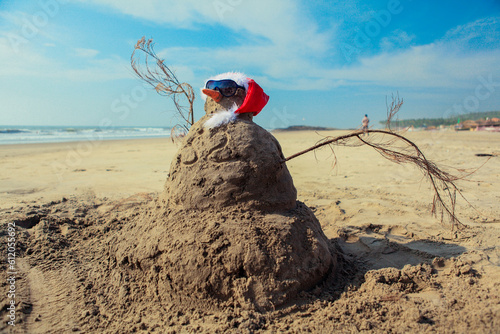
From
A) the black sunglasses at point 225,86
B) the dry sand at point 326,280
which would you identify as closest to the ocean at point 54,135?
the dry sand at point 326,280

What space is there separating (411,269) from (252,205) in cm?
156

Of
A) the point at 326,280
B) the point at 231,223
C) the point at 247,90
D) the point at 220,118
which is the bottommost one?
the point at 326,280

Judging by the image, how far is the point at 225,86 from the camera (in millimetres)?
2756

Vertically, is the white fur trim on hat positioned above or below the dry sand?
above

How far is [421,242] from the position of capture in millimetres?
3553

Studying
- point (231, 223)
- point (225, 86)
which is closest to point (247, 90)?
point (225, 86)

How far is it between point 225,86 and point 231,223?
127cm

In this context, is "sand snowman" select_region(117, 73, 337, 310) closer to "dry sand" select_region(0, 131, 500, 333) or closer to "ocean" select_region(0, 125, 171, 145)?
"dry sand" select_region(0, 131, 500, 333)

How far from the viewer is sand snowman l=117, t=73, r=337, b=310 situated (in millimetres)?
2277

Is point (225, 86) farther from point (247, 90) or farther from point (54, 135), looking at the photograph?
point (54, 135)

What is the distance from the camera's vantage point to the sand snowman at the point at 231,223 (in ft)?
7.47

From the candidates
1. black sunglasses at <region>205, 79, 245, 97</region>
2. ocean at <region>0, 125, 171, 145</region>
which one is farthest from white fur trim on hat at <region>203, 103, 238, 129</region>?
ocean at <region>0, 125, 171, 145</region>

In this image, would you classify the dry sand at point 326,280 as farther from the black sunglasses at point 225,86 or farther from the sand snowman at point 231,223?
the black sunglasses at point 225,86

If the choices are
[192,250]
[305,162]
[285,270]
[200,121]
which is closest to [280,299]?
[285,270]
